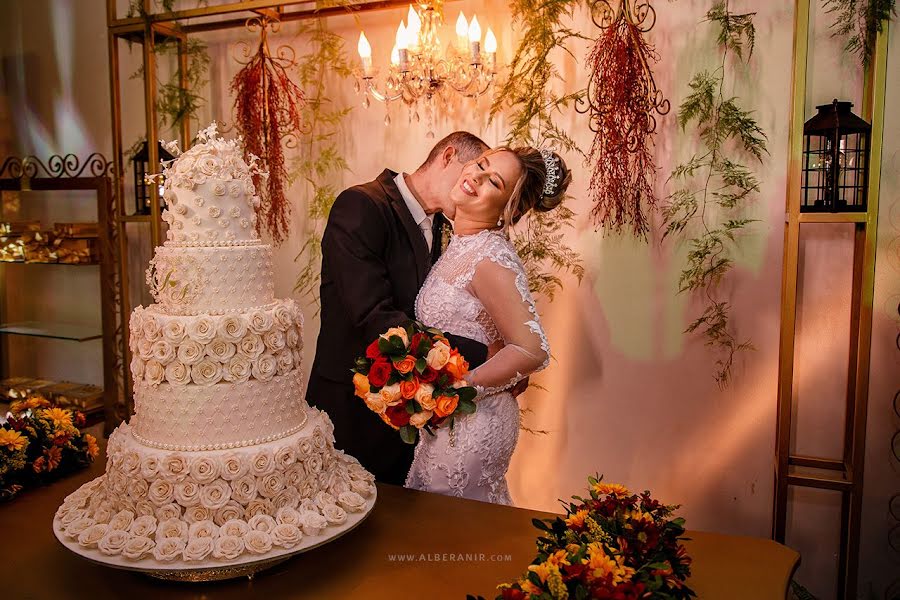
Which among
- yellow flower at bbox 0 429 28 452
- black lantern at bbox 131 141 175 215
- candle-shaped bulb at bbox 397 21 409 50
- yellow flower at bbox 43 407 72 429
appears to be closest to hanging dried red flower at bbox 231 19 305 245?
black lantern at bbox 131 141 175 215

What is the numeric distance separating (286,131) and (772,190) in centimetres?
269

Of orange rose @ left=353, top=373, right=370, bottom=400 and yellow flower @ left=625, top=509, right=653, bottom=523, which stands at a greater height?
orange rose @ left=353, top=373, right=370, bottom=400

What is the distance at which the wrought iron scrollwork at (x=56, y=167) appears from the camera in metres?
4.80

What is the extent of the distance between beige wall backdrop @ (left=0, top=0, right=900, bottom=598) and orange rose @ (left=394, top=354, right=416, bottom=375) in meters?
1.71

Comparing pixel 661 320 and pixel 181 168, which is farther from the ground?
pixel 181 168

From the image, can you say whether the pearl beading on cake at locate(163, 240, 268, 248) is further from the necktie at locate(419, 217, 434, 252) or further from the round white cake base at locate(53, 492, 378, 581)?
the necktie at locate(419, 217, 434, 252)

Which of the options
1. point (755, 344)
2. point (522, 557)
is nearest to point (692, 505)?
point (755, 344)

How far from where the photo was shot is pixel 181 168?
200 cm

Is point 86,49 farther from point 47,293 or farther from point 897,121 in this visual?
point 897,121

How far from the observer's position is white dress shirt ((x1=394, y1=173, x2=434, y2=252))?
10.5 feet

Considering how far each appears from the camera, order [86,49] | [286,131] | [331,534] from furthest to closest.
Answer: [86,49], [286,131], [331,534]

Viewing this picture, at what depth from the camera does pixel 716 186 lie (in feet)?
11.1

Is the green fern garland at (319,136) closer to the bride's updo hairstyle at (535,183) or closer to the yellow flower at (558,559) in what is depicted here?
the bride's updo hairstyle at (535,183)

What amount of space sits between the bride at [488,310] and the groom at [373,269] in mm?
356
